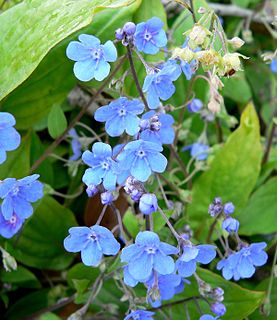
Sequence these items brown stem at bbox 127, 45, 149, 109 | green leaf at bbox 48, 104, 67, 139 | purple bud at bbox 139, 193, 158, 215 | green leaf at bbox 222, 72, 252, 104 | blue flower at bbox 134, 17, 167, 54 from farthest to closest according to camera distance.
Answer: green leaf at bbox 222, 72, 252, 104 → green leaf at bbox 48, 104, 67, 139 → blue flower at bbox 134, 17, 167, 54 → brown stem at bbox 127, 45, 149, 109 → purple bud at bbox 139, 193, 158, 215

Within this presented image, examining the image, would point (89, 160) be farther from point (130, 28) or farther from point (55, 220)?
point (55, 220)

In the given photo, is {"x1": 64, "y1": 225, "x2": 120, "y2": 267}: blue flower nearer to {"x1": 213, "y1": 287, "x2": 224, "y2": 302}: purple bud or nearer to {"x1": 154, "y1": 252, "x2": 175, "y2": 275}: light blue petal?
{"x1": 154, "y1": 252, "x2": 175, "y2": 275}: light blue petal

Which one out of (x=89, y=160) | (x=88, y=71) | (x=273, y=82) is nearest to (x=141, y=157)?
(x=89, y=160)

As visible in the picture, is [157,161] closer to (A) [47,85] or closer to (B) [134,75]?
(B) [134,75]

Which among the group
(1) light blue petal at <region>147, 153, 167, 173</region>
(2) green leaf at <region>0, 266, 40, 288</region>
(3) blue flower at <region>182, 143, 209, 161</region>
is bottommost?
(3) blue flower at <region>182, 143, 209, 161</region>

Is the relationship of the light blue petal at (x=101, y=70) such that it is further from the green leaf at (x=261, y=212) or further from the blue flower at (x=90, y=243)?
the green leaf at (x=261, y=212)

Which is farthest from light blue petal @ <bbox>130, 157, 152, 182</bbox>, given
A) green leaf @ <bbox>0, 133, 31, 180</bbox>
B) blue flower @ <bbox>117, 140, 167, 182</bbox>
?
green leaf @ <bbox>0, 133, 31, 180</bbox>

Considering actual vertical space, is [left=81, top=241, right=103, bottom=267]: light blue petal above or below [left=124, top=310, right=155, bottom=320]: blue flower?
above

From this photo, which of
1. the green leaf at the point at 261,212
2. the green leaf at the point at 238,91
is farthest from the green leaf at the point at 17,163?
the green leaf at the point at 238,91
